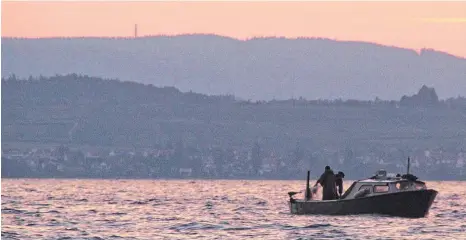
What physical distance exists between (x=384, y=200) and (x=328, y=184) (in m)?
2.82

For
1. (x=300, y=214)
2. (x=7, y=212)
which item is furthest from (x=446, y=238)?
(x=7, y=212)

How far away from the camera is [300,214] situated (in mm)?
76875

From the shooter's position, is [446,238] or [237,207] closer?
[446,238]

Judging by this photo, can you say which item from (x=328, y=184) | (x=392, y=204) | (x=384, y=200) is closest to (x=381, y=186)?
(x=384, y=200)

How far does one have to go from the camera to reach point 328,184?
74562 mm

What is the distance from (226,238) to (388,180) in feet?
46.8

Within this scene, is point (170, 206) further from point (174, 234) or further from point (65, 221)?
point (174, 234)

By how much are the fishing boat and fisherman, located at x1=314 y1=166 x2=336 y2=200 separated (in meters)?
0.65

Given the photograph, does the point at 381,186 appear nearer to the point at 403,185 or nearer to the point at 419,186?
the point at 403,185

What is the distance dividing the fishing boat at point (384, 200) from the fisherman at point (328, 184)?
65 cm

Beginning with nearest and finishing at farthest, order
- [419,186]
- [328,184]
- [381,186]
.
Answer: [381,186] → [328,184] → [419,186]

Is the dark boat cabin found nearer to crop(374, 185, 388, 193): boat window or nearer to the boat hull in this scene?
crop(374, 185, 388, 193): boat window

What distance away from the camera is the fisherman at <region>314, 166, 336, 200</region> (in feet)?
244

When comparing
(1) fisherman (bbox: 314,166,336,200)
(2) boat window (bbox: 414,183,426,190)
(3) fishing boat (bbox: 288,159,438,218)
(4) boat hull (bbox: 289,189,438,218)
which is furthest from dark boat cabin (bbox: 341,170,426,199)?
(1) fisherman (bbox: 314,166,336,200)
